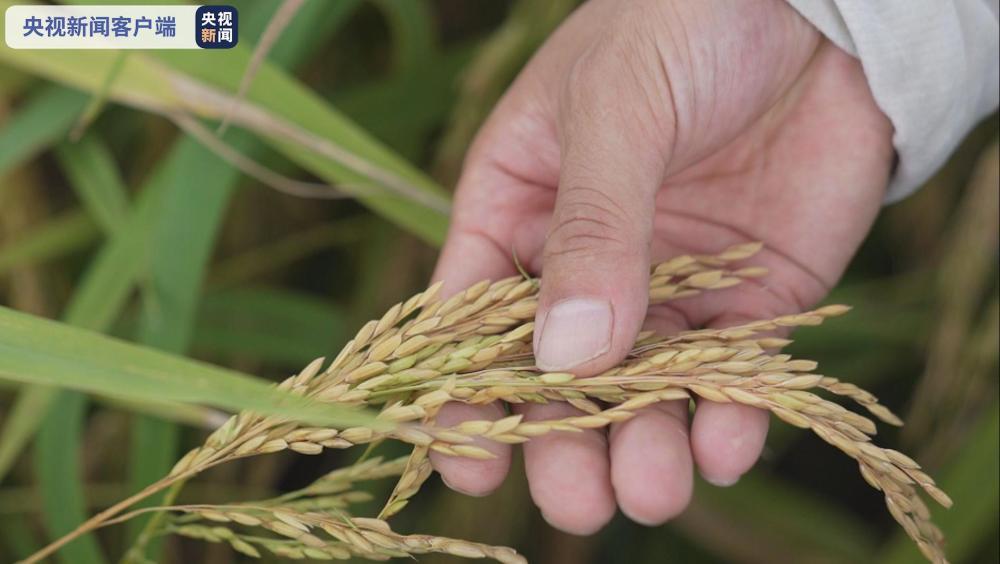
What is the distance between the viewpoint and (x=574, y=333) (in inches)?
30.4

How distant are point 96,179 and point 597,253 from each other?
34.1 inches

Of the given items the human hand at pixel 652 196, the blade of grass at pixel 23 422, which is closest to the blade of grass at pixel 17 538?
the blade of grass at pixel 23 422

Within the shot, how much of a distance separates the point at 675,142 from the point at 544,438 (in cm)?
36

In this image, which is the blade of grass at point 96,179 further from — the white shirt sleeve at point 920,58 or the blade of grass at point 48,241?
A: the white shirt sleeve at point 920,58

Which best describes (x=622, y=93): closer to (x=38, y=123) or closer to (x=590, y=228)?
(x=590, y=228)

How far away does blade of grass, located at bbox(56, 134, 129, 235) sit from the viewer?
Answer: 129cm

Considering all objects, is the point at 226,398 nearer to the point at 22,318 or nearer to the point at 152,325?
the point at 22,318

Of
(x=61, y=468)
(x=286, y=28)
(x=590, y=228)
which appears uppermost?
(x=286, y=28)

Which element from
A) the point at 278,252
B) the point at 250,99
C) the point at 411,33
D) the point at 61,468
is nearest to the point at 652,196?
the point at 250,99

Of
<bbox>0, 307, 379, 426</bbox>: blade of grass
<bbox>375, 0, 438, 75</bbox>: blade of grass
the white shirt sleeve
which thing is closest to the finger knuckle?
<bbox>0, 307, 379, 426</bbox>: blade of grass

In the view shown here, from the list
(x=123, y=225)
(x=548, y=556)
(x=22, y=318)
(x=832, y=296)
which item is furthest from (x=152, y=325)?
(x=832, y=296)

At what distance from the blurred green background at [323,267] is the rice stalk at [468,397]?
304 mm

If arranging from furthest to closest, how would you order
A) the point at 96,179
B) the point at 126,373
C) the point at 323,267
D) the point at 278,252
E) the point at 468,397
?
1. the point at 323,267
2. the point at 278,252
3. the point at 96,179
4. the point at 468,397
5. the point at 126,373

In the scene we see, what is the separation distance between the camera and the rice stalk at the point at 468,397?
2.30 ft
